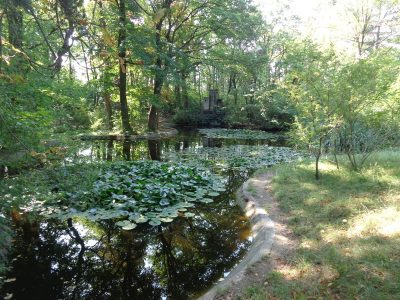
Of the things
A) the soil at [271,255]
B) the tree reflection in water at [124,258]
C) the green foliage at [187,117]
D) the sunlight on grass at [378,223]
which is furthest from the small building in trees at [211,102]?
the sunlight on grass at [378,223]

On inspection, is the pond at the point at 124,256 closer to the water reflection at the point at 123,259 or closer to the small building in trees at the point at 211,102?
the water reflection at the point at 123,259

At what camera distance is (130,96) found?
18547 millimetres

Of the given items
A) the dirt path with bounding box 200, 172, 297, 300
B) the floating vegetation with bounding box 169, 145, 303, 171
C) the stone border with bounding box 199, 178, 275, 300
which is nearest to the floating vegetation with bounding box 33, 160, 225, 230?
the stone border with bounding box 199, 178, 275, 300

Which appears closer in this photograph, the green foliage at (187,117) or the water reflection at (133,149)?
the water reflection at (133,149)

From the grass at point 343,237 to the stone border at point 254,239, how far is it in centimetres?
33

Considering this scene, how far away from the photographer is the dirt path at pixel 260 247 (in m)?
3.62

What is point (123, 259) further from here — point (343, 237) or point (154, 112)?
point (154, 112)

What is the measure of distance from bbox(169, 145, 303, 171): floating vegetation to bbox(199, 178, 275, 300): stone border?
3.15m

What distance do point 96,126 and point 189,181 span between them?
41.4 ft

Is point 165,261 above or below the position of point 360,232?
below

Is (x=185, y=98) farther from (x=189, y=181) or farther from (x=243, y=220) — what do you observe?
(x=243, y=220)

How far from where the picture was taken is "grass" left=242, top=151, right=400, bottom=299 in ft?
10.9

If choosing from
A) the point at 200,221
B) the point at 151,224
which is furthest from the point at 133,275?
the point at 200,221

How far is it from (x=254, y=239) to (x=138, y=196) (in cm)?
253
